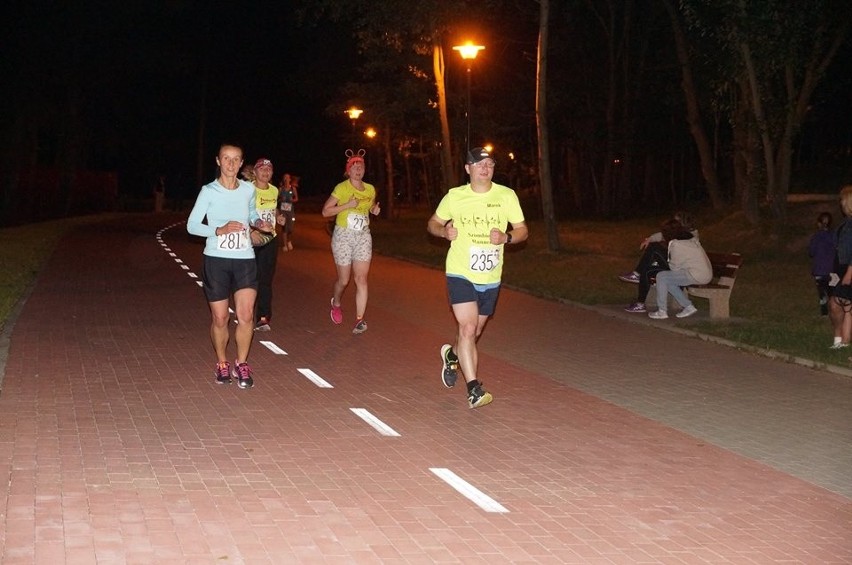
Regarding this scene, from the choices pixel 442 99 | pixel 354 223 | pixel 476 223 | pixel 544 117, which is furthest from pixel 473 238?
pixel 442 99

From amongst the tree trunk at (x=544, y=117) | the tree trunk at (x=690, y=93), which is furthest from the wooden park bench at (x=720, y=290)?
the tree trunk at (x=690, y=93)

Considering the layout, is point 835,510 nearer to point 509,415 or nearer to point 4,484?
point 509,415

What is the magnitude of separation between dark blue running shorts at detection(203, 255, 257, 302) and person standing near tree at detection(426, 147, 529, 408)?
1.77m

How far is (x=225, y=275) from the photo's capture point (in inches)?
430

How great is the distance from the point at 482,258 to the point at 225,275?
2330mm

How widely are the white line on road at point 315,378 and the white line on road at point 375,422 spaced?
1224 millimetres

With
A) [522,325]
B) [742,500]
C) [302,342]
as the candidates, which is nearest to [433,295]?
[522,325]

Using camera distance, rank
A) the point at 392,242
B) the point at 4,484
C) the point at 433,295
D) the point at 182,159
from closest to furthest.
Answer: the point at 4,484
the point at 433,295
the point at 392,242
the point at 182,159

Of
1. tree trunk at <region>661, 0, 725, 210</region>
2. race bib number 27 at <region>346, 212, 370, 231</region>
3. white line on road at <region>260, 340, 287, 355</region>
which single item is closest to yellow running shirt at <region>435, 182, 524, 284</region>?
white line on road at <region>260, 340, 287, 355</region>

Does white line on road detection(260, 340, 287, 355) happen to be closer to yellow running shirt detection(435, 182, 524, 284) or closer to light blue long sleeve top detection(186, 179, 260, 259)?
light blue long sleeve top detection(186, 179, 260, 259)

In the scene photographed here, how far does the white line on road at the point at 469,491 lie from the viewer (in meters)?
7.10

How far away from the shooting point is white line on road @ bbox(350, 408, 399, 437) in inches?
363

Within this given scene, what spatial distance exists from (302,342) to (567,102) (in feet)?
135

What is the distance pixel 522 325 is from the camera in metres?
16.8
